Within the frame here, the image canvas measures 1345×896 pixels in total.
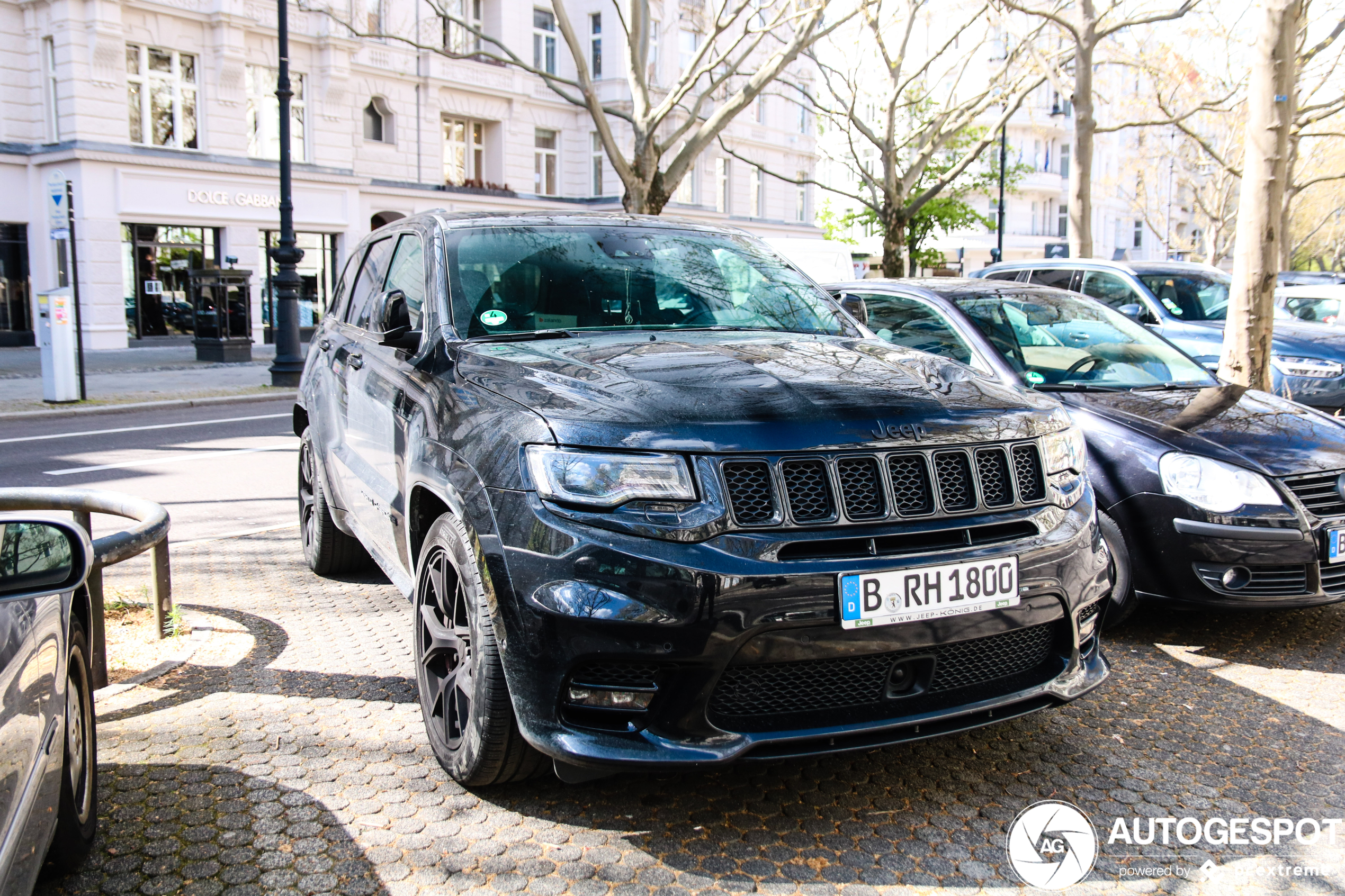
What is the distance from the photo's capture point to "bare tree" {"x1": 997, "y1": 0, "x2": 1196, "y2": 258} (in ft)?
60.6

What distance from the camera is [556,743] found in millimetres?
2832

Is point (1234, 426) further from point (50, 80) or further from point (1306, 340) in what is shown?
point (50, 80)

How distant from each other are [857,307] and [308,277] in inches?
1037

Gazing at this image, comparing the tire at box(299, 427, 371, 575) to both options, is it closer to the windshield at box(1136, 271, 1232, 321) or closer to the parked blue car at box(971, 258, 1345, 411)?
the parked blue car at box(971, 258, 1345, 411)

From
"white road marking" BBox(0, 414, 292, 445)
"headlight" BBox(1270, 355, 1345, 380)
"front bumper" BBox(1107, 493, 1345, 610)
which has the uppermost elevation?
"headlight" BBox(1270, 355, 1345, 380)

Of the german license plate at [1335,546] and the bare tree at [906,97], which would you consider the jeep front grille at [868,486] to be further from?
the bare tree at [906,97]

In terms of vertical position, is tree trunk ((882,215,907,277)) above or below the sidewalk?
above

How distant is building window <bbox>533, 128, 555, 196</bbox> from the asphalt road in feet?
77.6

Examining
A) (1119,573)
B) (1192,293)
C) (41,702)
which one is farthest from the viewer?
(1192,293)

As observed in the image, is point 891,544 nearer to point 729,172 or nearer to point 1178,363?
point 1178,363

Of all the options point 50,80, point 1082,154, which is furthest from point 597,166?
point 1082,154

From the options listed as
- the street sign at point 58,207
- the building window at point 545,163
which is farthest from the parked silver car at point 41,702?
the building window at point 545,163

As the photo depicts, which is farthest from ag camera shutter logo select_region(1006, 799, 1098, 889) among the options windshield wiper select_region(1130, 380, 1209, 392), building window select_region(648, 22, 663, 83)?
building window select_region(648, 22, 663, 83)

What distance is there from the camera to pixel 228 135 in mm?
27719
